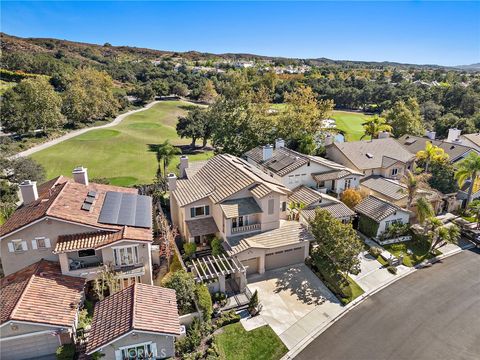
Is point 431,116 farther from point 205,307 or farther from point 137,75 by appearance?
point 137,75

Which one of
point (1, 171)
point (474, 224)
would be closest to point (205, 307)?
point (474, 224)

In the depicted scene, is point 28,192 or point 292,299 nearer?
point 292,299

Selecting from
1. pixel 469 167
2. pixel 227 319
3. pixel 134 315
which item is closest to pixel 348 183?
pixel 469 167

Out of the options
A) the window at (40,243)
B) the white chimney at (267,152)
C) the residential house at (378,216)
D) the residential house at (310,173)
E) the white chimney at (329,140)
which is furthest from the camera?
the white chimney at (329,140)

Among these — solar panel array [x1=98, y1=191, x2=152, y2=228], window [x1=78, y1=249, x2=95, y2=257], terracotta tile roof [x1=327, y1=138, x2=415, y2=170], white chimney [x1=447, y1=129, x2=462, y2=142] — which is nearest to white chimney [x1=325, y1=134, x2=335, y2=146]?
terracotta tile roof [x1=327, y1=138, x2=415, y2=170]

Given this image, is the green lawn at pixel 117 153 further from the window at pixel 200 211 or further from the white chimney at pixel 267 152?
the window at pixel 200 211

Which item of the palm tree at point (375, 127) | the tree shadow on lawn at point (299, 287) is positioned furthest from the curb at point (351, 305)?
the palm tree at point (375, 127)

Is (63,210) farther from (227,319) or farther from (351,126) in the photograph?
(351,126)
